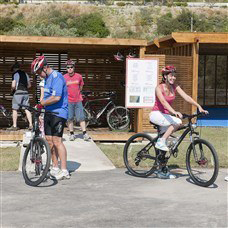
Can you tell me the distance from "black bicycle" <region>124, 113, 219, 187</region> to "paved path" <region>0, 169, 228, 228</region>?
7.7 inches

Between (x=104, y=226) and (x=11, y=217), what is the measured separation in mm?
1072

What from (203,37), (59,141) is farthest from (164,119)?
(203,37)

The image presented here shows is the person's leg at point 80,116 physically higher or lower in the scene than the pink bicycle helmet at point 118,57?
lower

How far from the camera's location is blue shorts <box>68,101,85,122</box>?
11789mm

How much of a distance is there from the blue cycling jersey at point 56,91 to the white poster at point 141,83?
209 inches

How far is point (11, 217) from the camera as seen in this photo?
18.8 feet

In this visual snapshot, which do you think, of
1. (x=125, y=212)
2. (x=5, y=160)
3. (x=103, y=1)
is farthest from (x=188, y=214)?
(x=103, y=1)

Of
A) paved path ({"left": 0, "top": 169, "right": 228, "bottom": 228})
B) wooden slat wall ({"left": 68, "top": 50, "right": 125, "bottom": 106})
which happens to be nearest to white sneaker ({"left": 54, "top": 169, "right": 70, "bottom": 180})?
paved path ({"left": 0, "top": 169, "right": 228, "bottom": 228})

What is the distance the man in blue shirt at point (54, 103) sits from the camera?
7586 millimetres

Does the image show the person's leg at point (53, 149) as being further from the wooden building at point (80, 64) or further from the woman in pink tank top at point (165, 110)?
the wooden building at point (80, 64)

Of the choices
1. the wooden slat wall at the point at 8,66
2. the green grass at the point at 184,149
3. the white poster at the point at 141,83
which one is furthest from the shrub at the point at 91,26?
the white poster at the point at 141,83

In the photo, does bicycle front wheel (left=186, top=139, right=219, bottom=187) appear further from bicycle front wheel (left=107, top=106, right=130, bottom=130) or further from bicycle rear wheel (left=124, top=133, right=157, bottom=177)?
bicycle front wheel (left=107, top=106, right=130, bottom=130)

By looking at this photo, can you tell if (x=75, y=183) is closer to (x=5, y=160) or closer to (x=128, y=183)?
(x=128, y=183)

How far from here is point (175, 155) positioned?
806 centimetres
